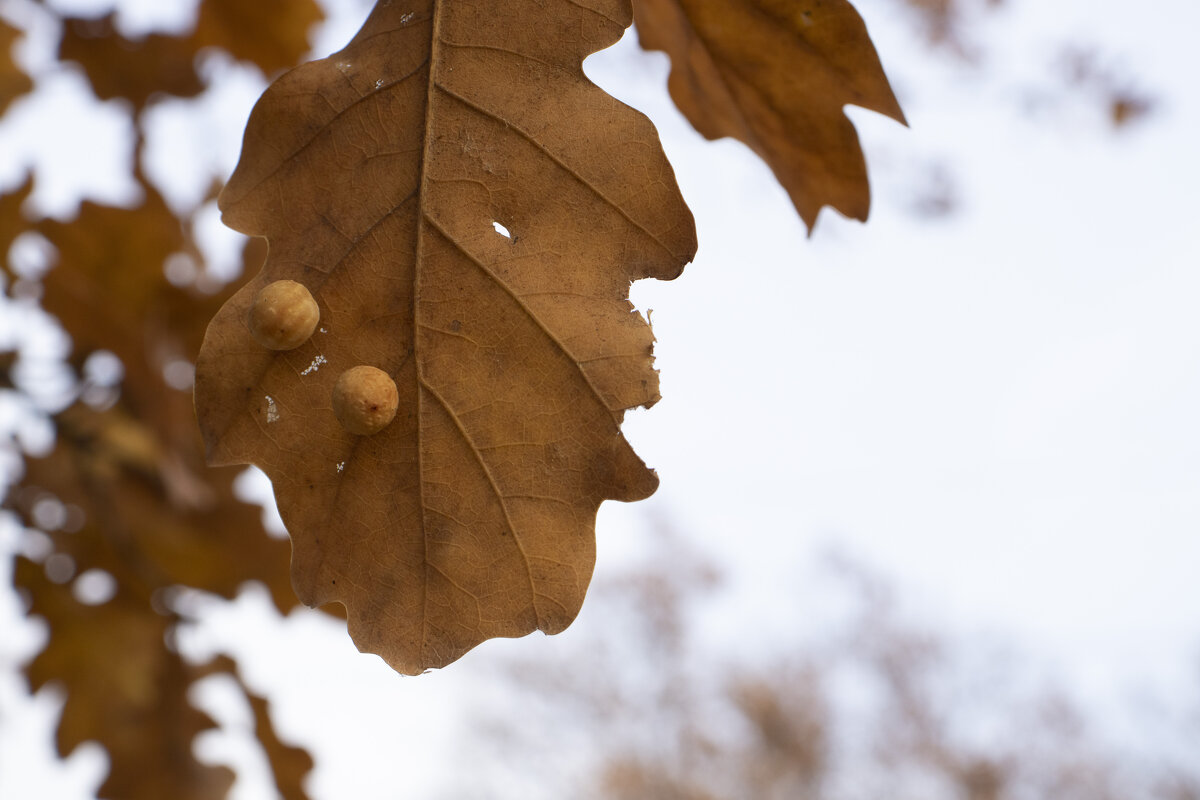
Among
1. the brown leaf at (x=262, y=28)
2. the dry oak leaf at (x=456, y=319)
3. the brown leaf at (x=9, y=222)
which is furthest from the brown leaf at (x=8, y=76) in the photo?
the dry oak leaf at (x=456, y=319)

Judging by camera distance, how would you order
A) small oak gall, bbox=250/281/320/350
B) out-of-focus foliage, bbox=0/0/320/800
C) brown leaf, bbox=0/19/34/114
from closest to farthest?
small oak gall, bbox=250/281/320/350
out-of-focus foliage, bbox=0/0/320/800
brown leaf, bbox=0/19/34/114

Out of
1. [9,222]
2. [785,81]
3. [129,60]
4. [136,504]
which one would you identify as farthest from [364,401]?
[129,60]

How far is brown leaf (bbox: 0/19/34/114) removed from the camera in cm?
151

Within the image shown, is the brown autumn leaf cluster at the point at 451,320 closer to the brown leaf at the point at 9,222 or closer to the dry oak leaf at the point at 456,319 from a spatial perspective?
the dry oak leaf at the point at 456,319

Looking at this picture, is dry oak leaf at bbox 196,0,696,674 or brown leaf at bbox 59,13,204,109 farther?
brown leaf at bbox 59,13,204,109

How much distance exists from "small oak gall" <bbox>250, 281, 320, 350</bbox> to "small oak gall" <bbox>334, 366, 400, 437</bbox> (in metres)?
0.04

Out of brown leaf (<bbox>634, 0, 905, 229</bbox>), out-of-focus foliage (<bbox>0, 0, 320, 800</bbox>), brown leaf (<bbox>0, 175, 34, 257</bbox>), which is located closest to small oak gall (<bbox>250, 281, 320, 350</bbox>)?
brown leaf (<bbox>634, 0, 905, 229</bbox>)

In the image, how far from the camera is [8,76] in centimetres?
153

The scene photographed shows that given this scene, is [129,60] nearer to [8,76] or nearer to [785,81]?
[8,76]

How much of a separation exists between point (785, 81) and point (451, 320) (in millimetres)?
317

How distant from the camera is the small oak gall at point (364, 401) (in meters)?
0.51

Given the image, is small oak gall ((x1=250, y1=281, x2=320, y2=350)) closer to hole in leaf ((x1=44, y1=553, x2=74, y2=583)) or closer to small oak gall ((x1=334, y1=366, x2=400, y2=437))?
small oak gall ((x1=334, y1=366, x2=400, y2=437))

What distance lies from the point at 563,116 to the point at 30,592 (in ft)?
4.34

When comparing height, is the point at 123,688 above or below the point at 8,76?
below
